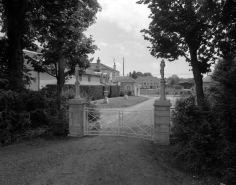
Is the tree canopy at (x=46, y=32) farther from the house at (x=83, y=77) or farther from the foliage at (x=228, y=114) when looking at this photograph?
the foliage at (x=228, y=114)

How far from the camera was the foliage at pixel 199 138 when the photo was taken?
13.5 ft

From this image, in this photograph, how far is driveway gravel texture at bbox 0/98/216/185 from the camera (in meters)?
3.82

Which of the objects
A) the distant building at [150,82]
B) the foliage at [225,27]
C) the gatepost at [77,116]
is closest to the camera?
the foliage at [225,27]

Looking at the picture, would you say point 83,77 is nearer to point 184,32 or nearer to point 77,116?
point 77,116

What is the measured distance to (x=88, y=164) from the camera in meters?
4.57

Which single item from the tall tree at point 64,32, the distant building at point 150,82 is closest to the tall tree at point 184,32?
the tall tree at point 64,32

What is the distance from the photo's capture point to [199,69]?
297 inches

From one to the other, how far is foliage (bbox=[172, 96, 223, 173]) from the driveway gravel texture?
463 millimetres

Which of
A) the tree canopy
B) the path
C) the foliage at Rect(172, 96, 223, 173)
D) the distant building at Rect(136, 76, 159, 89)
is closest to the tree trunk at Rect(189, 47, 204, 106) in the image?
the foliage at Rect(172, 96, 223, 173)

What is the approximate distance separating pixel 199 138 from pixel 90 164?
2.82 m

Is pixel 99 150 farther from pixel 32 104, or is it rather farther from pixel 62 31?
pixel 62 31

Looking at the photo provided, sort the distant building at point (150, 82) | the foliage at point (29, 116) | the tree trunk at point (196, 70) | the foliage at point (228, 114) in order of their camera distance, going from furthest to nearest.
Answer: the distant building at point (150, 82), the tree trunk at point (196, 70), the foliage at point (29, 116), the foliage at point (228, 114)

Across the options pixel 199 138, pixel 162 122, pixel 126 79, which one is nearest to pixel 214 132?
pixel 199 138

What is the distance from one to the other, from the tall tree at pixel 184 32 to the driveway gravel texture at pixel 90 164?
2614 mm
